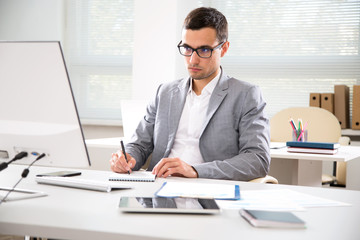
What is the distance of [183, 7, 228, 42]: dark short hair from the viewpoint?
6.65 feet

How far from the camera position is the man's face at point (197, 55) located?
2.00 m

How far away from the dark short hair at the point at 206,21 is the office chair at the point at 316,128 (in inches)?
60.4

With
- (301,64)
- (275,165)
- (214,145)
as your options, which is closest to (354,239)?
(214,145)

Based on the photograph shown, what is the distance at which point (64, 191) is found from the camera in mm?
1264

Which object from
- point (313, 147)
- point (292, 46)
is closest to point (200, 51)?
point (313, 147)

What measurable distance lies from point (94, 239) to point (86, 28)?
14.9 feet

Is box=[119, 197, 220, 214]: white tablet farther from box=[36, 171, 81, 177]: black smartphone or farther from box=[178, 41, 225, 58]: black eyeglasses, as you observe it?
box=[178, 41, 225, 58]: black eyeglasses

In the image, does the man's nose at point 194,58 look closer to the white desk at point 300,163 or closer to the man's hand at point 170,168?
the man's hand at point 170,168

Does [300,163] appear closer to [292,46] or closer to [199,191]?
[199,191]

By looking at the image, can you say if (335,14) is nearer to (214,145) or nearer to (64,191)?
(214,145)

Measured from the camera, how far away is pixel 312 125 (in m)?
3.38

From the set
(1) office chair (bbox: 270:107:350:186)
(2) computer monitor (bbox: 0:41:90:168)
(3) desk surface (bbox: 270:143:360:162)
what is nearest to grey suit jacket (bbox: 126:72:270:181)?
(3) desk surface (bbox: 270:143:360:162)

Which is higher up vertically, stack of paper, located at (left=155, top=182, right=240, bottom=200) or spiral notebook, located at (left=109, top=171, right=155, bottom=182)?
stack of paper, located at (left=155, top=182, right=240, bottom=200)

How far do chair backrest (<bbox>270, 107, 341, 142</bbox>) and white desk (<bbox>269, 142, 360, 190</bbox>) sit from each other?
502 millimetres
